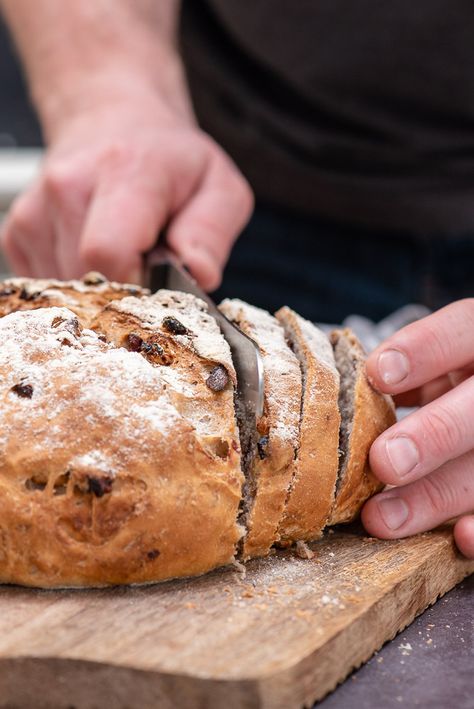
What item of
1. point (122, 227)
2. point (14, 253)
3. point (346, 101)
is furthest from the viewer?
point (346, 101)

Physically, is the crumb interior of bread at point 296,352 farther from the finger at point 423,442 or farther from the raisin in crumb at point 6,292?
the raisin in crumb at point 6,292

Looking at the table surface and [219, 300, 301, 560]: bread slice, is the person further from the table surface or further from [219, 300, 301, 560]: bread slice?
the table surface

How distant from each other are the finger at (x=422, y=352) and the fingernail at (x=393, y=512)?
23 cm

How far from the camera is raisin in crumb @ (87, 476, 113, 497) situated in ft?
4.50

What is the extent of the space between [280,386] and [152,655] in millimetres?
600

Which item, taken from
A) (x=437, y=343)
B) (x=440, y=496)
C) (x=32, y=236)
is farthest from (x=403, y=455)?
(x=32, y=236)

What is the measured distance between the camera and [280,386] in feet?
5.29

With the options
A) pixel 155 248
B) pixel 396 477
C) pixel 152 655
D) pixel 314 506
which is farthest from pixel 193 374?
pixel 155 248

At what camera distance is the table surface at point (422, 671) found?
124 centimetres

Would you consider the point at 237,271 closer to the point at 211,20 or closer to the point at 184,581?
the point at 211,20

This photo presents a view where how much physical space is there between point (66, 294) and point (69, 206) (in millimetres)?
711

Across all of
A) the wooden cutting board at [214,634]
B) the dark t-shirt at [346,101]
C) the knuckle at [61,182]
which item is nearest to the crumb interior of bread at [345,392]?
the wooden cutting board at [214,634]

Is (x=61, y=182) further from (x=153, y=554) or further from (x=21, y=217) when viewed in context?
(x=153, y=554)

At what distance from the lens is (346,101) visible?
3045mm
